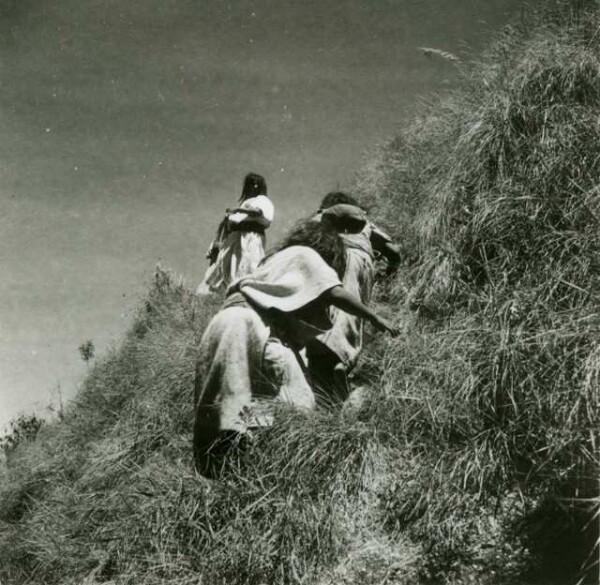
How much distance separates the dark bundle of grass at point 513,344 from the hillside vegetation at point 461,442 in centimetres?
1

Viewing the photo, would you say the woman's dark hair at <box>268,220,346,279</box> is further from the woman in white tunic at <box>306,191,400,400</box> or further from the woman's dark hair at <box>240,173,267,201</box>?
the woman's dark hair at <box>240,173,267,201</box>

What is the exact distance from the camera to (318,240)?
3.98m

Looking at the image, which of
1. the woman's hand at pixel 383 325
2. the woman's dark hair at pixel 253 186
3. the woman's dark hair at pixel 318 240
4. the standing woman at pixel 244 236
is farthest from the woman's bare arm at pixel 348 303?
the woman's dark hair at pixel 253 186

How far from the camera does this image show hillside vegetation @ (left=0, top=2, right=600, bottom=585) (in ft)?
9.52

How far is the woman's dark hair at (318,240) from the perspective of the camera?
3.97 m

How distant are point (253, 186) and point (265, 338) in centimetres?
443

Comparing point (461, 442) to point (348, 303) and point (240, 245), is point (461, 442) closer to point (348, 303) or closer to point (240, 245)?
point (348, 303)

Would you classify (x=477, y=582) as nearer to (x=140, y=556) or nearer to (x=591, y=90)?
(x=140, y=556)

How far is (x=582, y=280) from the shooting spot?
334 cm

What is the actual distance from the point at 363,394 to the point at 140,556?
1.56 meters

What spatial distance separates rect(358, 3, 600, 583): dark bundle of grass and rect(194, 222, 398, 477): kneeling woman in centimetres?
56

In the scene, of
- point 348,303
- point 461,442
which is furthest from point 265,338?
point 461,442

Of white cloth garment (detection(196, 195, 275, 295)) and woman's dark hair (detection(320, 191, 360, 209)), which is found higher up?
woman's dark hair (detection(320, 191, 360, 209))

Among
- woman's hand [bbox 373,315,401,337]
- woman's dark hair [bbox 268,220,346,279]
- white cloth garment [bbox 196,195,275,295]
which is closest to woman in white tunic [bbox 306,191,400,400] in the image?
woman's dark hair [bbox 268,220,346,279]
